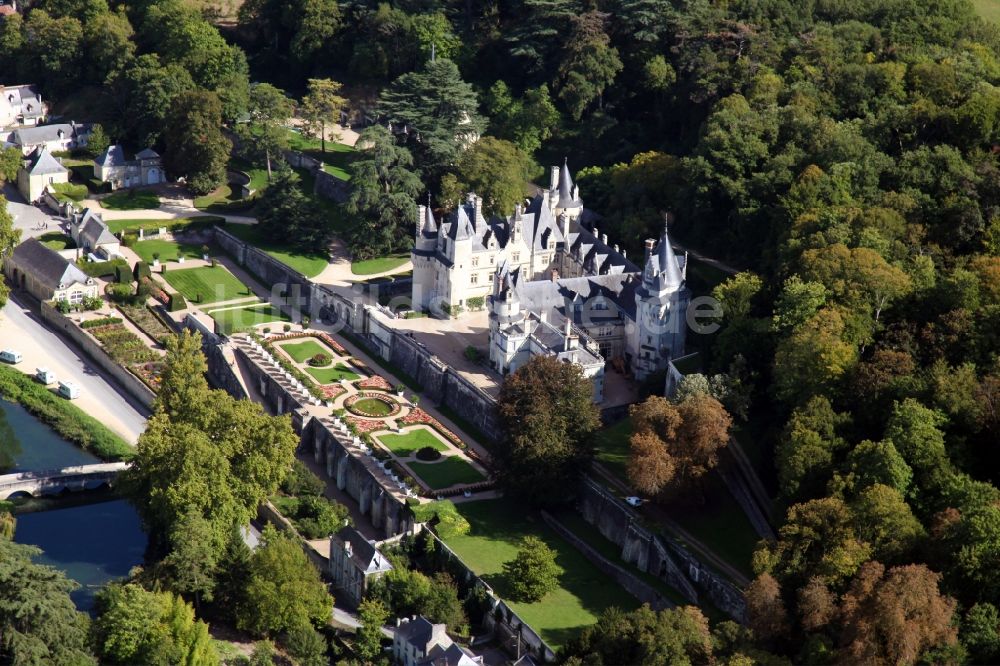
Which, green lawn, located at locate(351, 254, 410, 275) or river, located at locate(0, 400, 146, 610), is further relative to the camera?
green lawn, located at locate(351, 254, 410, 275)

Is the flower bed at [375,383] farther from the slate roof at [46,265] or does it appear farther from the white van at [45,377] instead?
the slate roof at [46,265]

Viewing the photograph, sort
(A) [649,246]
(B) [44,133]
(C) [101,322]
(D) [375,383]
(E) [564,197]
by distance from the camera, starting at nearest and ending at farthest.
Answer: (D) [375,383]
(A) [649,246]
(C) [101,322]
(E) [564,197]
(B) [44,133]

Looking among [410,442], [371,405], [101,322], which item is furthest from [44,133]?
[410,442]

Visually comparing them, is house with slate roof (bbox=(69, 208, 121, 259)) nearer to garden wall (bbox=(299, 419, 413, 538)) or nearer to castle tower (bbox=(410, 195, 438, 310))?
castle tower (bbox=(410, 195, 438, 310))

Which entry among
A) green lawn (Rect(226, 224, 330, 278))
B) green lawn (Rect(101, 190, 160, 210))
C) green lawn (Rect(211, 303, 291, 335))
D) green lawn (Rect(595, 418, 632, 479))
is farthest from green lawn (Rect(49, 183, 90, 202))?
green lawn (Rect(595, 418, 632, 479))

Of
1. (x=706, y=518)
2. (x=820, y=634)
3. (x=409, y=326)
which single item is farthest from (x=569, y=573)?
(x=409, y=326)

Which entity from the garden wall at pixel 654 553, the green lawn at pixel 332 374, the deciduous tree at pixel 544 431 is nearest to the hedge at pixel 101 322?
the green lawn at pixel 332 374

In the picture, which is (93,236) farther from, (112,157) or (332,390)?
(332,390)
